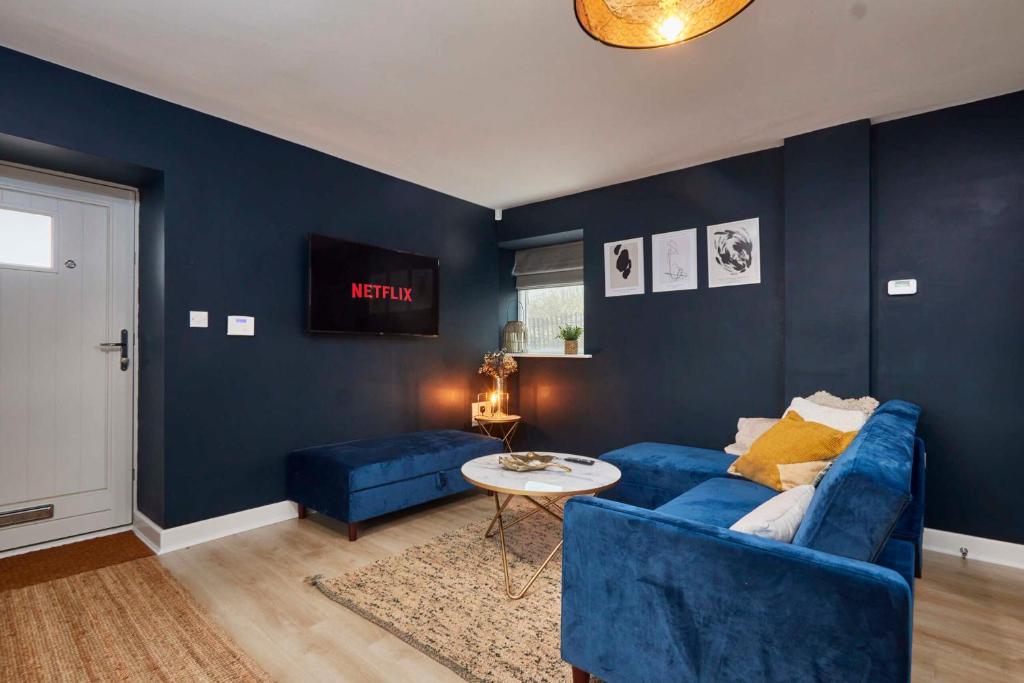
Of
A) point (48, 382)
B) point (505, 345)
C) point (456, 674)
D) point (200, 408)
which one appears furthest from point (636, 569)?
point (505, 345)

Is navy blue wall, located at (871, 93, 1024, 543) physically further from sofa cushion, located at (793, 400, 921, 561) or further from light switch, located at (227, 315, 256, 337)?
light switch, located at (227, 315, 256, 337)

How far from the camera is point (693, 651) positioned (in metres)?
1.29

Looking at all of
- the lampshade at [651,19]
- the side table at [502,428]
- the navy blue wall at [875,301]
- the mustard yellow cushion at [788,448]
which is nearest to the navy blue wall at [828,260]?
the navy blue wall at [875,301]

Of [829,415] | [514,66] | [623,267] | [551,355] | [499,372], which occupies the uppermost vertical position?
[514,66]

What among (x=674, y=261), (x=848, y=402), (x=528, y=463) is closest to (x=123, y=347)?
(x=528, y=463)

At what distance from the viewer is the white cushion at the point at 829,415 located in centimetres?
264

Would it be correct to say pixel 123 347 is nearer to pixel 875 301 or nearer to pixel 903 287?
pixel 875 301

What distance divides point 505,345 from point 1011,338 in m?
3.71

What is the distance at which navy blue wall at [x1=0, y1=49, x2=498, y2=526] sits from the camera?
105 inches

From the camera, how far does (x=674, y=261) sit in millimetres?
3941

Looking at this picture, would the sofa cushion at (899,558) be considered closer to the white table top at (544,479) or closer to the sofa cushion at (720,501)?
the sofa cushion at (720,501)

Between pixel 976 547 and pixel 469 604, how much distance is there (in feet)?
9.56

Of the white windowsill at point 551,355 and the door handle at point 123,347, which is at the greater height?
the door handle at point 123,347

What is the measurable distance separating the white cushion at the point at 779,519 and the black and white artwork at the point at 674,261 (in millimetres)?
2524
